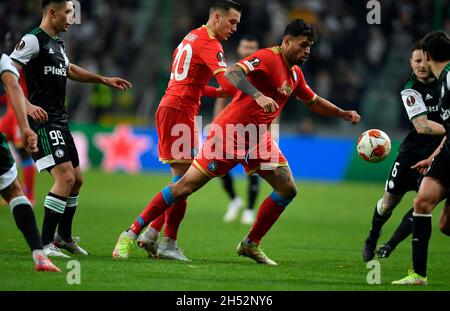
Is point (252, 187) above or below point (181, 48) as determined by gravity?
below

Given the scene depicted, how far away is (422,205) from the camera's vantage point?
725 cm

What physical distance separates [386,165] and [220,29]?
1293cm

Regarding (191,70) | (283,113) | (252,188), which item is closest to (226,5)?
(191,70)

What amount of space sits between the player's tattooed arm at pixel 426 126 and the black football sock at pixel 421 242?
1054 millimetres

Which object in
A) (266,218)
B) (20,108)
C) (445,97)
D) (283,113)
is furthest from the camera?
(283,113)

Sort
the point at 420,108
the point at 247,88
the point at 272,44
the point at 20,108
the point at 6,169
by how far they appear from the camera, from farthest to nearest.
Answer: the point at 272,44 → the point at 420,108 → the point at 247,88 → the point at 6,169 → the point at 20,108

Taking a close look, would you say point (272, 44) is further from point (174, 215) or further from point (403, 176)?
point (174, 215)

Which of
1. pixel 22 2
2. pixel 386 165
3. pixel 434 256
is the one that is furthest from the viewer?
pixel 22 2

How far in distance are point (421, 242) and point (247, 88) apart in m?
2.18

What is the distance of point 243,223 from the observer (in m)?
13.5

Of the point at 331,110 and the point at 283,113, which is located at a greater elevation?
the point at 331,110

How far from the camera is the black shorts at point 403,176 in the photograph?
29.7 ft
